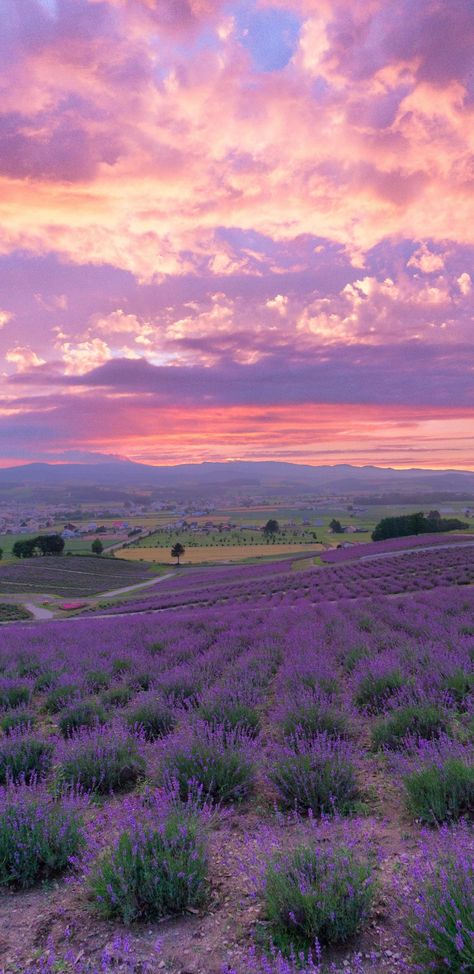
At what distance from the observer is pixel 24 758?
5441mm

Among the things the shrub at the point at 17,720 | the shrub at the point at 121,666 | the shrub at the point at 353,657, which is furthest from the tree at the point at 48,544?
the shrub at the point at 353,657

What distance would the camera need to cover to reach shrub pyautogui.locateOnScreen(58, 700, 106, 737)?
6.89 metres

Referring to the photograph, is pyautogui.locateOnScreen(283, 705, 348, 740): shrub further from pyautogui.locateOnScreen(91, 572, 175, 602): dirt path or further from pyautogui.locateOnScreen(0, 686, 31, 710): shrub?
pyautogui.locateOnScreen(91, 572, 175, 602): dirt path

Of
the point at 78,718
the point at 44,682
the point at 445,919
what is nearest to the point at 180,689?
the point at 78,718

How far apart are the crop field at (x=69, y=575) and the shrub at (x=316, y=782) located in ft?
171

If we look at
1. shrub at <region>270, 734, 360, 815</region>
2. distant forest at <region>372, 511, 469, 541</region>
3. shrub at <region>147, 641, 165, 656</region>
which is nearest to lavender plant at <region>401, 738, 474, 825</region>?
shrub at <region>270, 734, 360, 815</region>

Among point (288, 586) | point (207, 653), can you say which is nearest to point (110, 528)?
point (288, 586)

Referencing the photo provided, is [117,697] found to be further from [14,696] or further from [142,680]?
[14,696]

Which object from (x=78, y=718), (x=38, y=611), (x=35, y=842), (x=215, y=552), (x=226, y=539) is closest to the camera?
(x=35, y=842)

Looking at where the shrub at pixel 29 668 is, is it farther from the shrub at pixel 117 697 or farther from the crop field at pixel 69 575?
the crop field at pixel 69 575

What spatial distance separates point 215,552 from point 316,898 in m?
89.0

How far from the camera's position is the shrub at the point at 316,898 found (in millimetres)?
2789

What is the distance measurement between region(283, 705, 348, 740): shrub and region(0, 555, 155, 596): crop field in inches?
2011

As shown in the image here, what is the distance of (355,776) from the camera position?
466cm
